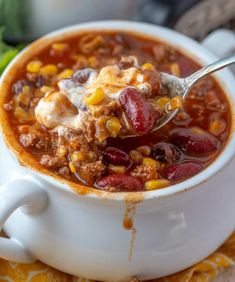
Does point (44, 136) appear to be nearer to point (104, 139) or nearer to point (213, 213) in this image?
point (104, 139)

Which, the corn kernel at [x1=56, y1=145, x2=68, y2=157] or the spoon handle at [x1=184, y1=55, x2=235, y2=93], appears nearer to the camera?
the corn kernel at [x1=56, y1=145, x2=68, y2=157]

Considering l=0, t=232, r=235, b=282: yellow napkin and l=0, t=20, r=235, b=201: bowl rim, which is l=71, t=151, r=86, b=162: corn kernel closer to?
l=0, t=20, r=235, b=201: bowl rim

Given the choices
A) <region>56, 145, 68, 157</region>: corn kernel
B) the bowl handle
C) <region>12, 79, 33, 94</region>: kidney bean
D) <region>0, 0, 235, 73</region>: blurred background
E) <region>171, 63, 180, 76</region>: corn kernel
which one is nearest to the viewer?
the bowl handle

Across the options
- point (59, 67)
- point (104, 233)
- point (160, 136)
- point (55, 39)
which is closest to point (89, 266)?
point (104, 233)

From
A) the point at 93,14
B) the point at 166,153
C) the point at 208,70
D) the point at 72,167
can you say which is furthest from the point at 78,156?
the point at 93,14

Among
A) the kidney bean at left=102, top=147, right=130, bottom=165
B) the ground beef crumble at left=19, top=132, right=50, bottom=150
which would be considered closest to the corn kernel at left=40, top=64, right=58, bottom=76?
the ground beef crumble at left=19, top=132, right=50, bottom=150

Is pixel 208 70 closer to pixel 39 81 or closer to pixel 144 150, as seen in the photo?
pixel 144 150
